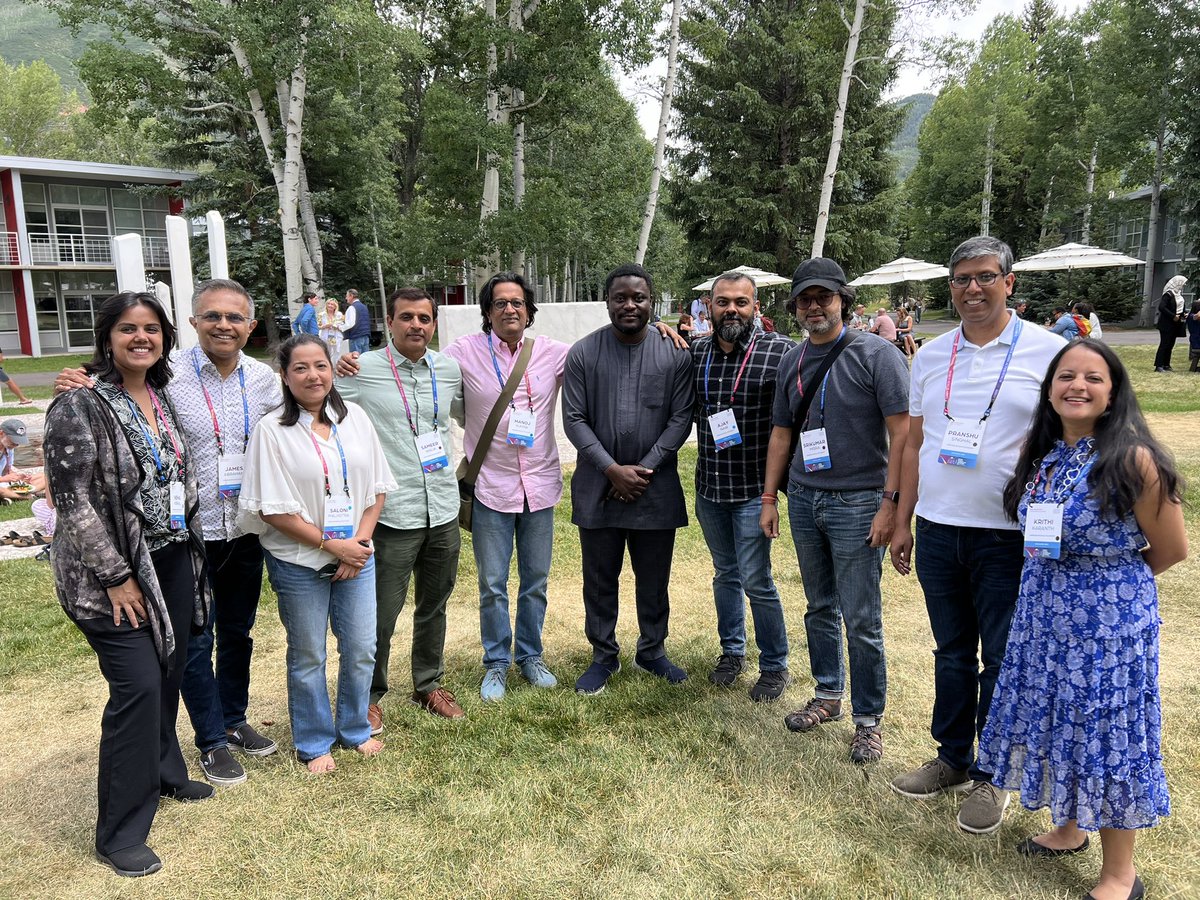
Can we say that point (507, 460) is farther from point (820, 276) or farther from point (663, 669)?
point (820, 276)

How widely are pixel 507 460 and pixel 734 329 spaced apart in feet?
4.15

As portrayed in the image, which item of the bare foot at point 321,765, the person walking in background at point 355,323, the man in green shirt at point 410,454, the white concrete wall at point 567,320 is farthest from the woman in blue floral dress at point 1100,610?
the person walking in background at point 355,323

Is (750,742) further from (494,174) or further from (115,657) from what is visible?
(494,174)

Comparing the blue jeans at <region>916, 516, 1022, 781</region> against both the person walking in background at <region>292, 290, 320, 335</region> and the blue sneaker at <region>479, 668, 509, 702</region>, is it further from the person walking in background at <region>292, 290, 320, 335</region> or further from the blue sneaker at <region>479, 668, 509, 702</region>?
the person walking in background at <region>292, 290, 320, 335</region>

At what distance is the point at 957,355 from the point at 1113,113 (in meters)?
31.1

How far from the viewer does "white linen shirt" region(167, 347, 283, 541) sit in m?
3.07

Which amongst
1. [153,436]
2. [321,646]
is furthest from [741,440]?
[153,436]

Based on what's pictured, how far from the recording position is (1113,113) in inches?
1064

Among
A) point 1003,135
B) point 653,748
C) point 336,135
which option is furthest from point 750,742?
point 1003,135

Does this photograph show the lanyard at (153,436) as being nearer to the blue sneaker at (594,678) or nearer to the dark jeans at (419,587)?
the dark jeans at (419,587)

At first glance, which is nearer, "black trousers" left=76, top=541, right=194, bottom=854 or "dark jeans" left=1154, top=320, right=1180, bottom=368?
"black trousers" left=76, top=541, right=194, bottom=854

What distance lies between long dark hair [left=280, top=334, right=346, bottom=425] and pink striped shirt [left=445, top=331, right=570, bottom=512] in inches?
31.6

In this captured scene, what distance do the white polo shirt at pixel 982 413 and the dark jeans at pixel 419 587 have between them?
2.13 metres

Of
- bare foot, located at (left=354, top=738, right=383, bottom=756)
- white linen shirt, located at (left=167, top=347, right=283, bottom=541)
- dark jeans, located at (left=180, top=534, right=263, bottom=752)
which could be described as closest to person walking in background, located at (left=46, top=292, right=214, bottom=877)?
white linen shirt, located at (left=167, top=347, right=283, bottom=541)
